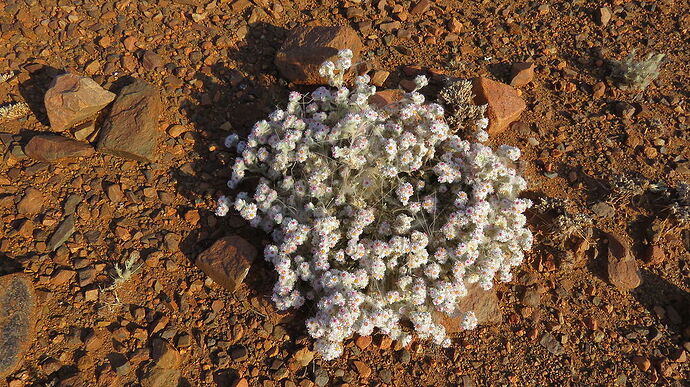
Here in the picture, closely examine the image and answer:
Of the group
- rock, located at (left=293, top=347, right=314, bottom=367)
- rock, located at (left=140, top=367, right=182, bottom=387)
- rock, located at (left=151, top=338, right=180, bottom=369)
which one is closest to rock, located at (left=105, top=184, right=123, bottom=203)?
rock, located at (left=151, top=338, right=180, bottom=369)

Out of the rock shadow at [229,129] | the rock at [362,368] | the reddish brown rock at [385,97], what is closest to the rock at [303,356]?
the rock shadow at [229,129]

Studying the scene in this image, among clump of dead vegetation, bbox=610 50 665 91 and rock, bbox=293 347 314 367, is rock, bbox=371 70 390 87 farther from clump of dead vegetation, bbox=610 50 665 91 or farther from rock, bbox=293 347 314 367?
rock, bbox=293 347 314 367

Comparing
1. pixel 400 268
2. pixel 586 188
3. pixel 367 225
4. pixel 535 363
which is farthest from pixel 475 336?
pixel 586 188

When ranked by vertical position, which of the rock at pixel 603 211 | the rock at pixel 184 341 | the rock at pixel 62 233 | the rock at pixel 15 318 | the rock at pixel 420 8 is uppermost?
the rock at pixel 420 8

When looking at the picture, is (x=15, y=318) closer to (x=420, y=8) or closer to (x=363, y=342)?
(x=363, y=342)

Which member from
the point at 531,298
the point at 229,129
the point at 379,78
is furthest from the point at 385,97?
the point at 531,298

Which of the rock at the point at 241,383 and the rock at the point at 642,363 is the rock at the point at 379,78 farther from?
the rock at the point at 642,363

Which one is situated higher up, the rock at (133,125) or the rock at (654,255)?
the rock at (133,125)
